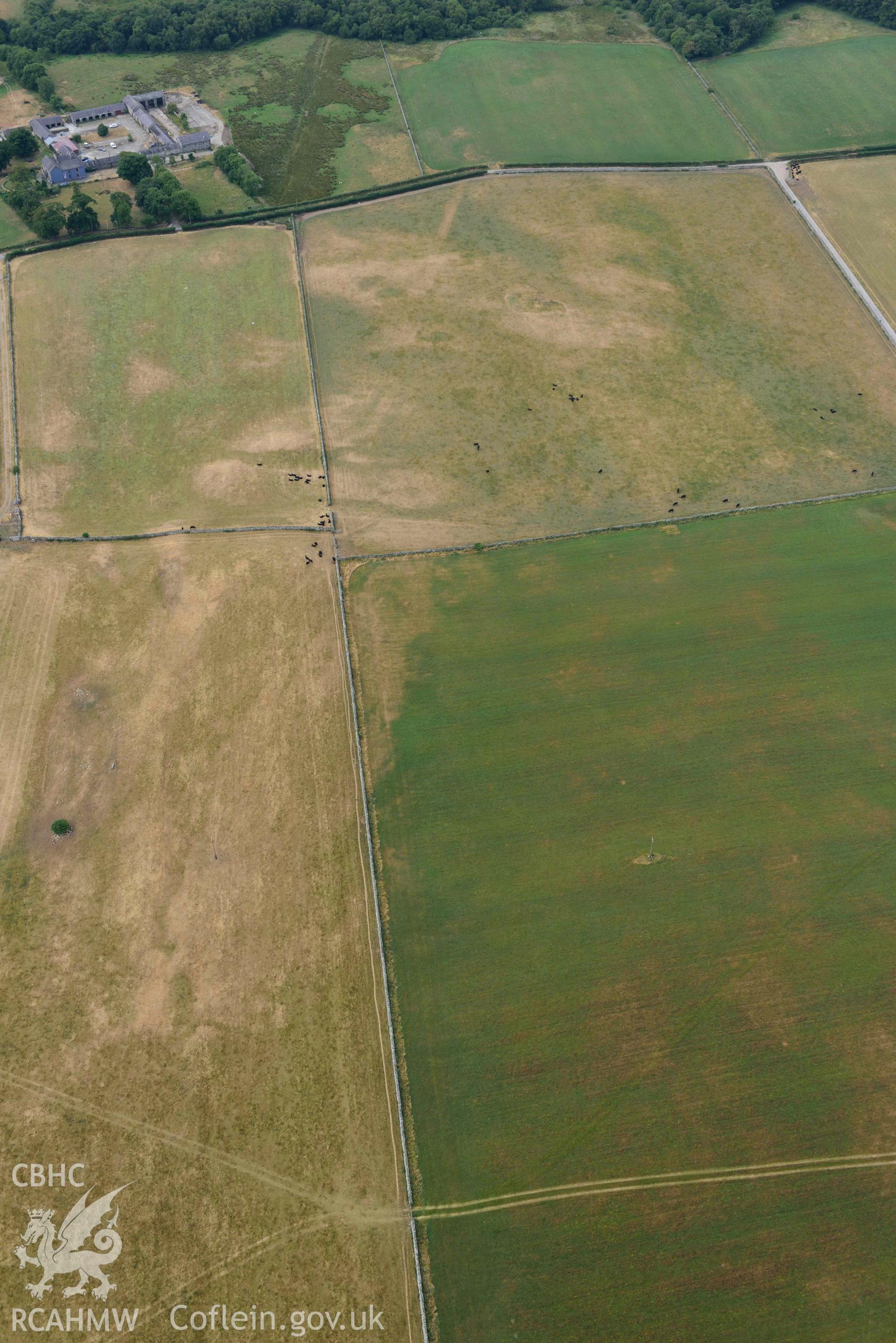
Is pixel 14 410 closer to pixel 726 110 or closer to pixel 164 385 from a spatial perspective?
pixel 164 385

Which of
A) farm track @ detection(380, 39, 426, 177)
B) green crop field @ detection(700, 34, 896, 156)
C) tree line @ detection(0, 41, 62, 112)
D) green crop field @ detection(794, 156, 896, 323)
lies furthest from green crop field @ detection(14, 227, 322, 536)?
green crop field @ detection(700, 34, 896, 156)

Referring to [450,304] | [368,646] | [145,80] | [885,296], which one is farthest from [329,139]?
[368,646]

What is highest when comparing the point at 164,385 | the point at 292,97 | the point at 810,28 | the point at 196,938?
the point at 810,28

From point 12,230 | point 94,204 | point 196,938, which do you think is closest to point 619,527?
point 196,938

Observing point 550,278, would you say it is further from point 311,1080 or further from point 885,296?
point 311,1080

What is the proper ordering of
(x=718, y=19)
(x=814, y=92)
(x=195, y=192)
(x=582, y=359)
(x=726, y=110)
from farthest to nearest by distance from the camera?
(x=718, y=19), (x=814, y=92), (x=726, y=110), (x=195, y=192), (x=582, y=359)

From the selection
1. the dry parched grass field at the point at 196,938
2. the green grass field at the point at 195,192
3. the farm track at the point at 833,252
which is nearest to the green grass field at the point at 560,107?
the farm track at the point at 833,252
